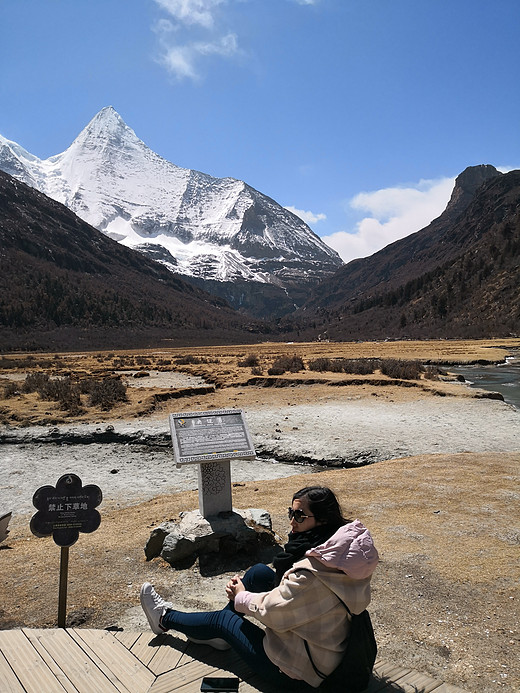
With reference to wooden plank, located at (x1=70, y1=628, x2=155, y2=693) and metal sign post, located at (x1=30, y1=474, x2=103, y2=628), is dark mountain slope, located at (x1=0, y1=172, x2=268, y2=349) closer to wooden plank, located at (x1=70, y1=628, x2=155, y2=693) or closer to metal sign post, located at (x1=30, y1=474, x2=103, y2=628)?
metal sign post, located at (x1=30, y1=474, x2=103, y2=628)

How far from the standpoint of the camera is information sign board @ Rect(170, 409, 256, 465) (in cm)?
662

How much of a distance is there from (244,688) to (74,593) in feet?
9.60

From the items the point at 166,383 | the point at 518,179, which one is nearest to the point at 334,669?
the point at 166,383

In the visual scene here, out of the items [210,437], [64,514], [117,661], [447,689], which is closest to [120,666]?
[117,661]

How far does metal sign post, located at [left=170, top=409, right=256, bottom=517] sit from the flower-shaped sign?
5.79ft

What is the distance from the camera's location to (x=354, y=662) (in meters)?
3.15

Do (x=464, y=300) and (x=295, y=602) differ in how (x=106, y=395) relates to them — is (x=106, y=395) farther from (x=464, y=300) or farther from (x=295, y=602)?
(x=464, y=300)

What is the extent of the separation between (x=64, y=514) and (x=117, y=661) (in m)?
1.53

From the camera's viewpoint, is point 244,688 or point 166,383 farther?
point 166,383

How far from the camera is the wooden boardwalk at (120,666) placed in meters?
3.47

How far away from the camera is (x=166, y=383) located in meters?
30.8

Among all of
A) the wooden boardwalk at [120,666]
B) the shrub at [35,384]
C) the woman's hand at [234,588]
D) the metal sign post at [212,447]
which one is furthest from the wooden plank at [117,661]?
the shrub at [35,384]

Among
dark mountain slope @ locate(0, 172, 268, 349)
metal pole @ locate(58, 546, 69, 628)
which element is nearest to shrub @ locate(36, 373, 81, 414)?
metal pole @ locate(58, 546, 69, 628)

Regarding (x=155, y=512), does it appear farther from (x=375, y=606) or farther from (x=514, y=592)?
(x=514, y=592)
